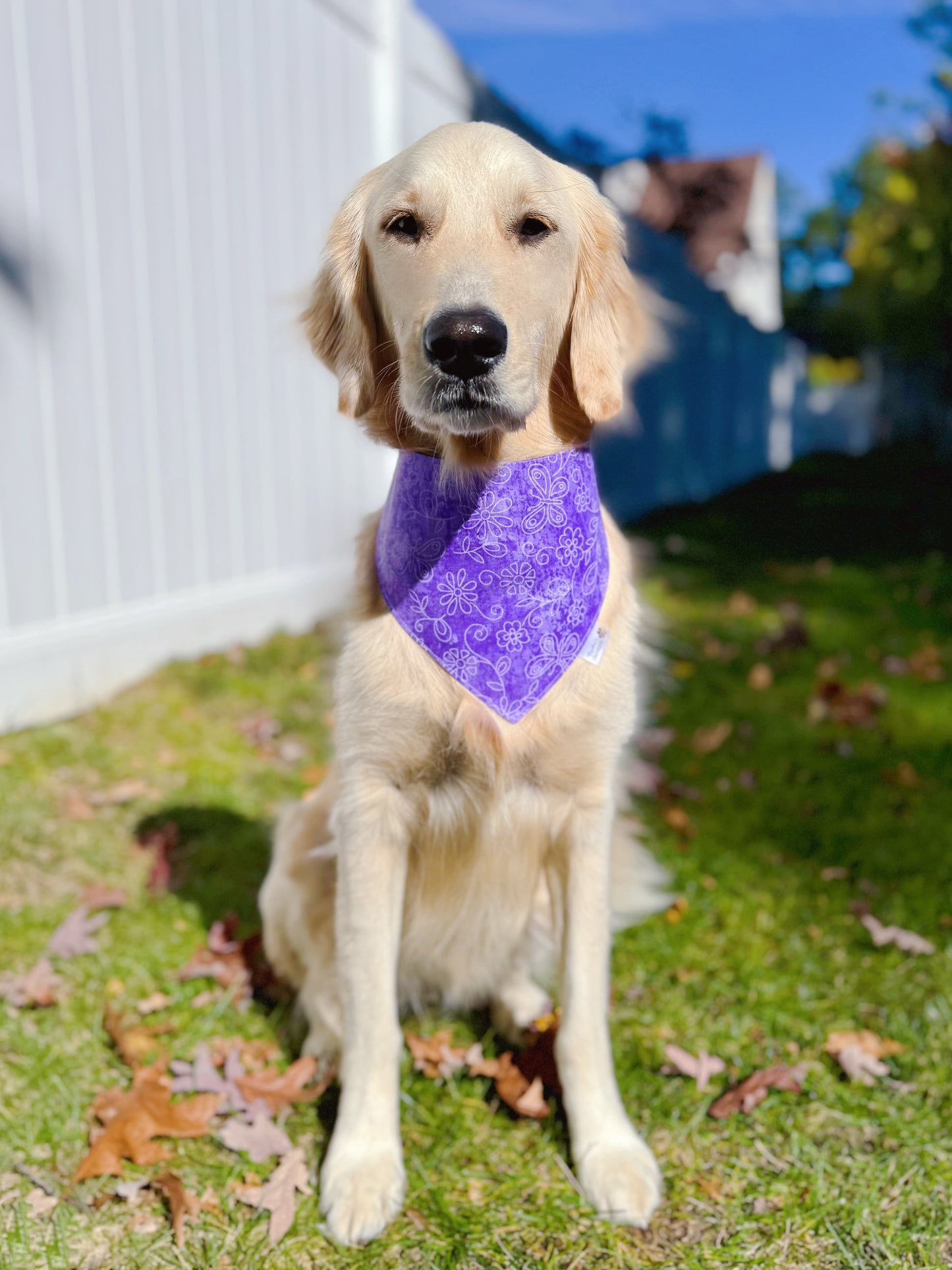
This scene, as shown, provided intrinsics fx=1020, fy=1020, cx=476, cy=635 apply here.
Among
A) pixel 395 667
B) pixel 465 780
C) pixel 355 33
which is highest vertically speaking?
pixel 355 33

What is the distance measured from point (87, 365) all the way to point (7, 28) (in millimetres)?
1134

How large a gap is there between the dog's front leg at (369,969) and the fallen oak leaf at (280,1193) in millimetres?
48

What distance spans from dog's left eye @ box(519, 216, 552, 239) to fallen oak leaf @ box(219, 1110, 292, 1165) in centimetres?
168

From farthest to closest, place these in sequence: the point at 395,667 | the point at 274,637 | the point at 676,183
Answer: the point at 676,183
the point at 274,637
the point at 395,667

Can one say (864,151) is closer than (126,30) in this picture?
No

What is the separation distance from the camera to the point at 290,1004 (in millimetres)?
2348

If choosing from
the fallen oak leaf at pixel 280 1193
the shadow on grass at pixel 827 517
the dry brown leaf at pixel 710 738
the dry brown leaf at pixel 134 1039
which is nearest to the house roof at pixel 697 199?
the shadow on grass at pixel 827 517

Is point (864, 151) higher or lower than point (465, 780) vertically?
lower

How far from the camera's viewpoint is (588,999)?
188 cm

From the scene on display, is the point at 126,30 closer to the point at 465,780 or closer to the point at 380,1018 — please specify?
the point at 465,780

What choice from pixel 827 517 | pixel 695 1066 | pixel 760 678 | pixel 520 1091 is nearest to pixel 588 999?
pixel 520 1091

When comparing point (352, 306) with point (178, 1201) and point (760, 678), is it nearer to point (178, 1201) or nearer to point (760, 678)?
point (178, 1201)

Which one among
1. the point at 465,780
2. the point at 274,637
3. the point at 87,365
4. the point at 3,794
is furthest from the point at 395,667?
the point at 274,637

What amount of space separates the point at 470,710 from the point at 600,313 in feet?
2.54
